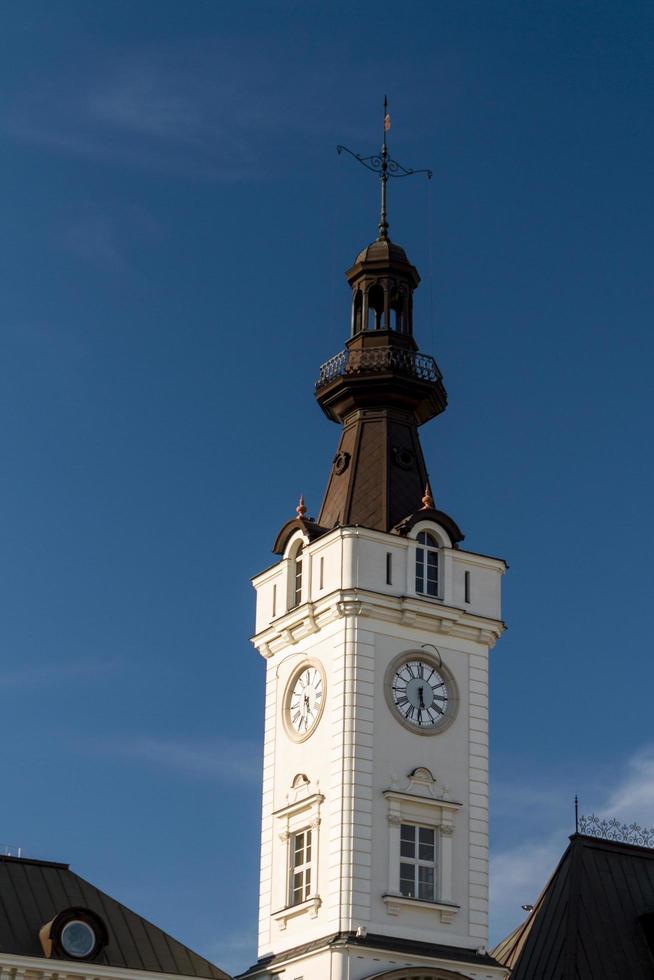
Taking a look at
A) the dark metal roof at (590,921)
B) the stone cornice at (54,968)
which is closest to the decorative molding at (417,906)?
the dark metal roof at (590,921)

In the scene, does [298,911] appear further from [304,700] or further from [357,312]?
[357,312]

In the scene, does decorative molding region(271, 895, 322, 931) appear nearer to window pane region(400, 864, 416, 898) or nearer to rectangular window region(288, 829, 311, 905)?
rectangular window region(288, 829, 311, 905)

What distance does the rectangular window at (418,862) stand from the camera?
60969 mm

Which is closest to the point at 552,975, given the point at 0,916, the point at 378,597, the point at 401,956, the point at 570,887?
the point at 570,887

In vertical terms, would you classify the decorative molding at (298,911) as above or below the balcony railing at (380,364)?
below

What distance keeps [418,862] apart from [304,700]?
21.9 ft

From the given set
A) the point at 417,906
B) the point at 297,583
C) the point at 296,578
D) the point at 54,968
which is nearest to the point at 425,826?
the point at 417,906

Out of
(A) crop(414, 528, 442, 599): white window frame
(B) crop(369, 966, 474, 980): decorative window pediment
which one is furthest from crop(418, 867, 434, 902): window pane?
(A) crop(414, 528, 442, 599): white window frame

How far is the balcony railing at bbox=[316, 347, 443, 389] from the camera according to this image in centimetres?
6962

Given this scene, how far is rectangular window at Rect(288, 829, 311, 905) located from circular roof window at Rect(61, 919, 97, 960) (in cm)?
682

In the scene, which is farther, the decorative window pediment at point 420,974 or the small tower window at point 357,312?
the small tower window at point 357,312

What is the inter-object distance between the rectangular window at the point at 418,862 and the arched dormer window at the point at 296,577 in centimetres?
893

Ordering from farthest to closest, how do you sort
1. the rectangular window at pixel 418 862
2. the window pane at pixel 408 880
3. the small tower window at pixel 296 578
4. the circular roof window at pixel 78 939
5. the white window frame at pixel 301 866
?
the small tower window at pixel 296 578 < the white window frame at pixel 301 866 < the rectangular window at pixel 418 862 < the window pane at pixel 408 880 < the circular roof window at pixel 78 939

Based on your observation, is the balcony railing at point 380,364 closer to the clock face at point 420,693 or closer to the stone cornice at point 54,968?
the clock face at point 420,693
